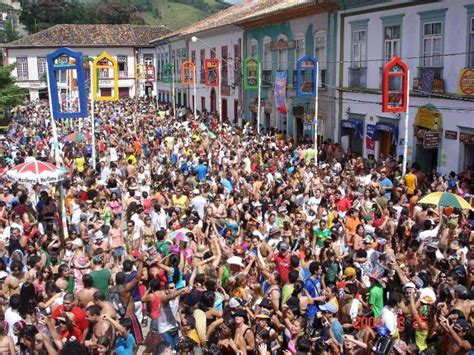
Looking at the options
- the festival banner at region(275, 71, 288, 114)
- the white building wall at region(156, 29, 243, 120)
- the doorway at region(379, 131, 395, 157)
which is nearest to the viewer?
the doorway at region(379, 131, 395, 157)

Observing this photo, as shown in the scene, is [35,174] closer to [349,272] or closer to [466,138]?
[349,272]

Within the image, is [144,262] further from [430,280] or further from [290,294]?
[430,280]

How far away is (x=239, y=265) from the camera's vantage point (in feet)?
29.7

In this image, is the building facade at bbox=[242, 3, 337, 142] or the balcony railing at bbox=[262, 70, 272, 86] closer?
the building facade at bbox=[242, 3, 337, 142]

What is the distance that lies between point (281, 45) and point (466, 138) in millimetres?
13268

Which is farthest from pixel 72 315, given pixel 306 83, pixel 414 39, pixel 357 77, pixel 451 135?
pixel 357 77

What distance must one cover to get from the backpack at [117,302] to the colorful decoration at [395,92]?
35.3ft

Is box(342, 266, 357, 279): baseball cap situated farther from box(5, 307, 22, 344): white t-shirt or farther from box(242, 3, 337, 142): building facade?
box(242, 3, 337, 142): building facade

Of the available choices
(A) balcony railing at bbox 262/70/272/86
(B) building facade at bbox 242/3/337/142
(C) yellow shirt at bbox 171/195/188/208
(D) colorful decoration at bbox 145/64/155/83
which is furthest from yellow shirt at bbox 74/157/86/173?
(D) colorful decoration at bbox 145/64/155/83

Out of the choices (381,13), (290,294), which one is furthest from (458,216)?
(381,13)

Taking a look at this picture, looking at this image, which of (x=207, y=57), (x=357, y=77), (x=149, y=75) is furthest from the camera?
(x=149, y=75)

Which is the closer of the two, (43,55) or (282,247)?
(282,247)

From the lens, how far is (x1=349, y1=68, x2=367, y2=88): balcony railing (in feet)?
72.5

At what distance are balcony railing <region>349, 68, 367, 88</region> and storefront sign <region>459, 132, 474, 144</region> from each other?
552 cm
